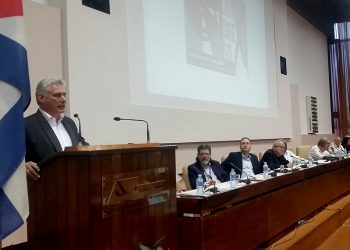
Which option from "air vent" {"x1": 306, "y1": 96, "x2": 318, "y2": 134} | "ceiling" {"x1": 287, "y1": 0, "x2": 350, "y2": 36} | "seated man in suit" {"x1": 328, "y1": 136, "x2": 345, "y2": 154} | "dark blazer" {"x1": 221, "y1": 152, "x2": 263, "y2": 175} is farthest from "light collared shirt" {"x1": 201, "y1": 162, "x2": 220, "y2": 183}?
"air vent" {"x1": 306, "y1": 96, "x2": 318, "y2": 134}

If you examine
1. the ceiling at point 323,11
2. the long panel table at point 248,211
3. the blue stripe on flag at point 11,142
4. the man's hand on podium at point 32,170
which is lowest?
the long panel table at point 248,211

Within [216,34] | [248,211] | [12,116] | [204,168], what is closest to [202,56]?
[216,34]

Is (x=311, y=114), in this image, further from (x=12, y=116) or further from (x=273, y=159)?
(x=12, y=116)

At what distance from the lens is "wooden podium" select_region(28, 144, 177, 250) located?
1554mm

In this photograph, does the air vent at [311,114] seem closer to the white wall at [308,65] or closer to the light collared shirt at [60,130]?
the white wall at [308,65]

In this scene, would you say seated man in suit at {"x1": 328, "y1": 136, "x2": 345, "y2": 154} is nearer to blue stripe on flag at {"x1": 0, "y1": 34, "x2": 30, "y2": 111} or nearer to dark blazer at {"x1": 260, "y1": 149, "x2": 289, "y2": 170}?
dark blazer at {"x1": 260, "y1": 149, "x2": 289, "y2": 170}

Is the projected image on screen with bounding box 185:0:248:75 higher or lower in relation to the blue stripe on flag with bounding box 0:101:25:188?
higher

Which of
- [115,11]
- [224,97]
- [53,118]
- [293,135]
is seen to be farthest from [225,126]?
[53,118]

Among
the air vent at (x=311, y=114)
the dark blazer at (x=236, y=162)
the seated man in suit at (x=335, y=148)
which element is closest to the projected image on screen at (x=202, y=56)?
the dark blazer at (x=236, y=162)

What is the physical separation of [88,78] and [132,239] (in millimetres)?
2489

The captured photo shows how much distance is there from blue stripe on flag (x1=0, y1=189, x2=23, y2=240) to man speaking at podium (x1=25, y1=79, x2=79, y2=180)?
1.49ft

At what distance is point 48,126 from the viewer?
199 centimetres

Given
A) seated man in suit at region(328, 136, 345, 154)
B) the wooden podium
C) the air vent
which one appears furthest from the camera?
the air vent

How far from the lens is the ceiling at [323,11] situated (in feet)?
31.4
